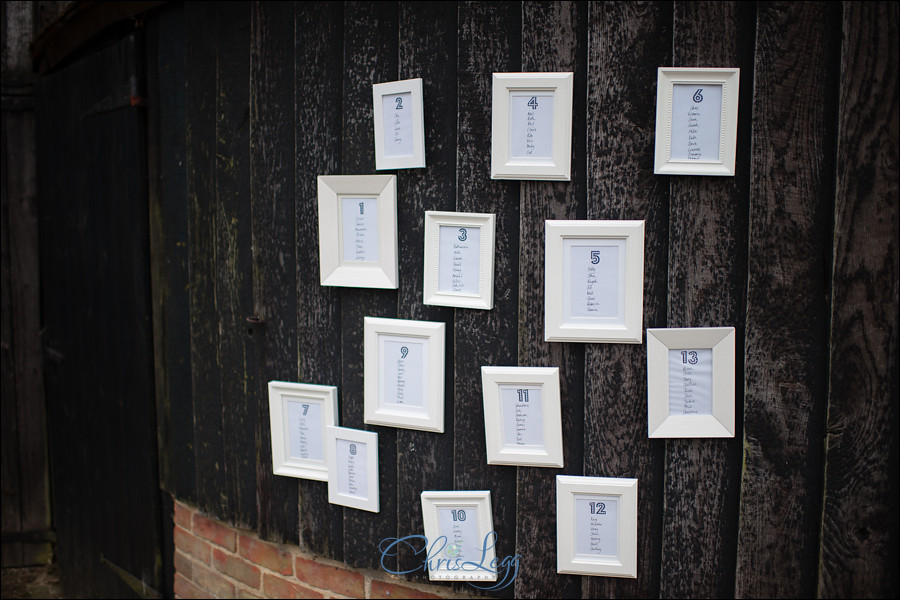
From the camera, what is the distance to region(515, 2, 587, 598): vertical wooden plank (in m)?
1.34

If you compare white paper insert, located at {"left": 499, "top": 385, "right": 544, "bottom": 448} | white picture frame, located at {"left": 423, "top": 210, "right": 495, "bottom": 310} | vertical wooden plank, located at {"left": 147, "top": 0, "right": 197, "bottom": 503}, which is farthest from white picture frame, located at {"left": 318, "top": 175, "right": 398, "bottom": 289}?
vertical wooden plank, located at {"left": 147, "top": 0, "right": 197, "bottom": 503}

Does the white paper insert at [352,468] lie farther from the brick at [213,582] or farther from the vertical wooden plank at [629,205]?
the brick at [213,582]

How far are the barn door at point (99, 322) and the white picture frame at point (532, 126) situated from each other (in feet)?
4.40

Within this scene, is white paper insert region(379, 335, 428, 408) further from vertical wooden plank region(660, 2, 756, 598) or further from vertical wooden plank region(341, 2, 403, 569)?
vertical wooden plank region(660, 2, 756, 598)

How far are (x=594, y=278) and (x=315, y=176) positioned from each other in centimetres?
77

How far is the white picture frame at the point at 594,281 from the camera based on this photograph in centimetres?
132

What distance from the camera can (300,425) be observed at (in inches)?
66.5

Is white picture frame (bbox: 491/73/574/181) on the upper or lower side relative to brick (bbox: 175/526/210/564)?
upper

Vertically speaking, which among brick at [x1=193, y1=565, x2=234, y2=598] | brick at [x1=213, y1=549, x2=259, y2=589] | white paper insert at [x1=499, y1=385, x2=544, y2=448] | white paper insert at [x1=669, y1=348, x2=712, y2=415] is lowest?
brick at [x1=193, y1=565, x2=234, y2=598]

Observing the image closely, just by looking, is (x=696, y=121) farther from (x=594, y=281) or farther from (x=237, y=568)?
(x=237, y=568)

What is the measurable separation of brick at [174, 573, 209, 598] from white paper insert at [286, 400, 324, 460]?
0.77m

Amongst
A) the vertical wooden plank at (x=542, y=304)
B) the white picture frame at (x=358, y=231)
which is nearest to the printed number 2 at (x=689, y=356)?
the vertical wooden plank at (x=542, y=304)

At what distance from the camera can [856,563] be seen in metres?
1.29

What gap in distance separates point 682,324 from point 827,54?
61cm
